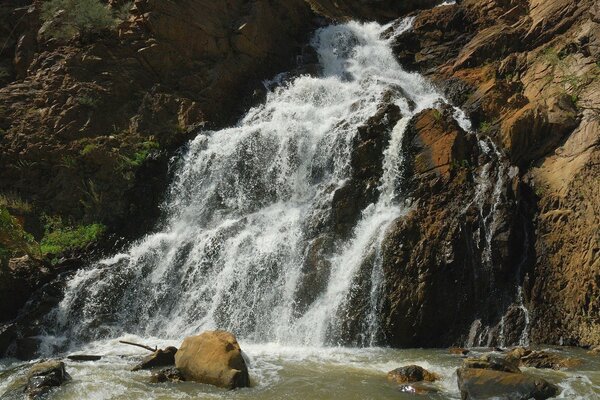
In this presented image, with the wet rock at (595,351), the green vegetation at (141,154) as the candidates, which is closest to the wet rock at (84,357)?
the green vegetation at (141,154)

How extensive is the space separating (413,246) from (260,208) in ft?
17.1

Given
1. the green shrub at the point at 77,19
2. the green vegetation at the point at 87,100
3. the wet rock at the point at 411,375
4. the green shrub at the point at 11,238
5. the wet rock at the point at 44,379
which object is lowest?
the wet rock at the point at 44,379

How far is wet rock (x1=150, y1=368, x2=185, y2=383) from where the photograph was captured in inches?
388

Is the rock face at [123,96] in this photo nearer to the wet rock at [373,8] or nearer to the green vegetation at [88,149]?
the green vegetation at [88,149]

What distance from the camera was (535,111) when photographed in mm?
16156

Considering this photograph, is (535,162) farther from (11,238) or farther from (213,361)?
(11,238)

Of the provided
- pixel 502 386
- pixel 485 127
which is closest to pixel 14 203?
pixel 485 127

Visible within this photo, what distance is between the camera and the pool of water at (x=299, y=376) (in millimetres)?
9141

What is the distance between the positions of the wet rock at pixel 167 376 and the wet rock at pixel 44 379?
1590mm

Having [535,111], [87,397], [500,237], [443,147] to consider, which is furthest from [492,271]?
[87,397]

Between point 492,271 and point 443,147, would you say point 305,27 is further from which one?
point 492,271

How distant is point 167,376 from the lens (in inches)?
392

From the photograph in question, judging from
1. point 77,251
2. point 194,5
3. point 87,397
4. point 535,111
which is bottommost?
point 87,397

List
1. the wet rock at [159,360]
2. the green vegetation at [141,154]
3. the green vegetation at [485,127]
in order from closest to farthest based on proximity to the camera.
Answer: the wet rock at [159,360], the green vegetation at [485,127], the green vegetation at [141,154]
